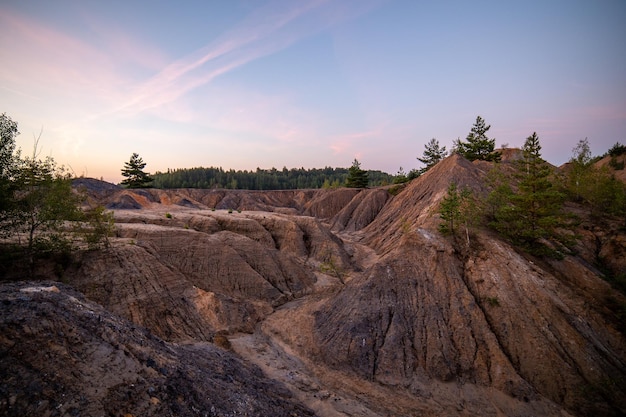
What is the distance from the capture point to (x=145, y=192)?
66.3 metres

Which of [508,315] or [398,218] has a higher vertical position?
[398,218]

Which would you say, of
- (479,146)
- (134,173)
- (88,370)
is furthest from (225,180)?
(88,370)

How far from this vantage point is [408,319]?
18.3m

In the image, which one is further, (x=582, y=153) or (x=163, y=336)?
(x=582, y=153)

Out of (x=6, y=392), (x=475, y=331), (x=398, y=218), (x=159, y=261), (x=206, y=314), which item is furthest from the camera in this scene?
(x=398, y=218)

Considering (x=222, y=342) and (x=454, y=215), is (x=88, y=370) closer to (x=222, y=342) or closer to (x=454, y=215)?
(x=222, y=342)

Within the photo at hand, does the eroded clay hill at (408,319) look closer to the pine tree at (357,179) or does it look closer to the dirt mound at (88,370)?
the dirt mound at (88,370)

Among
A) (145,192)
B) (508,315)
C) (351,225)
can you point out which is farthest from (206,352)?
(145,192)

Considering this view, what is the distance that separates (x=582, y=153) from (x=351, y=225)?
3679cm

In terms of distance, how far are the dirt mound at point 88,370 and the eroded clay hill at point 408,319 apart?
1.98ft

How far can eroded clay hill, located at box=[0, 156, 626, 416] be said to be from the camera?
14.5m

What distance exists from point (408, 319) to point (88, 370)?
16.2m

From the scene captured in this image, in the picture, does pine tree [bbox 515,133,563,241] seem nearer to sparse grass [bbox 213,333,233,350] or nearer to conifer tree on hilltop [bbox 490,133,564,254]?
conifer tree on hilltop [bbox 490,133,564,254]

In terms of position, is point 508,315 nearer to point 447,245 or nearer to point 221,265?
point 447,245
